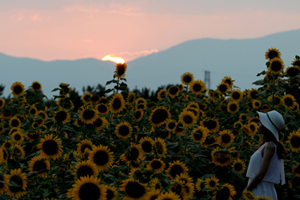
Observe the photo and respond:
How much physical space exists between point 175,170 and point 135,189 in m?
1.30

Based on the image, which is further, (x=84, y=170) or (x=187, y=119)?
(x=187, y=119)

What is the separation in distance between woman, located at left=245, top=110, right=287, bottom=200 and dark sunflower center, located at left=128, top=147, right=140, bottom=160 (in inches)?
57.4

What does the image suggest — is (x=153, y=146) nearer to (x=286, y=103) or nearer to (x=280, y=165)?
(x=280, y=165)

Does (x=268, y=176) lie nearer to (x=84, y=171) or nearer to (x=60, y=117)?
(x=84, y=171)

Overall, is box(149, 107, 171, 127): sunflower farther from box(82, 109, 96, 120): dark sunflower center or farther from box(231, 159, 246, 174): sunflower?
box(231, 159, 246, 174): sunflower

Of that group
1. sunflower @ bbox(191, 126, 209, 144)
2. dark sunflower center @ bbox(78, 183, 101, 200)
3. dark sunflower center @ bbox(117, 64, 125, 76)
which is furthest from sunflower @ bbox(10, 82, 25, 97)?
dark sunflower center @ bbox(78, 183, 101, 200)

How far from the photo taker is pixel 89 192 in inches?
107

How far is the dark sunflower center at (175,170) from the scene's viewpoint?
4.22 meters

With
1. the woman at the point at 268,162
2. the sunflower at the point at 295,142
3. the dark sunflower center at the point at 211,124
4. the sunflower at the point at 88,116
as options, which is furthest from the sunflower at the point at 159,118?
the sunflower at the point at 295,142

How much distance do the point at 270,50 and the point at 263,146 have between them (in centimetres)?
339

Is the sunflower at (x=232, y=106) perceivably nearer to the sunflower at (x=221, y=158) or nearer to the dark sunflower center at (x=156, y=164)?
the sunflower at (x=221, y=158)

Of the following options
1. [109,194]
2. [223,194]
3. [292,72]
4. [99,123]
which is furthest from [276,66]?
[109,194]

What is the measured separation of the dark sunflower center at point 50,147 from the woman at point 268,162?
2.36m

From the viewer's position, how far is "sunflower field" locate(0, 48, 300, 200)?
10.5 ft
